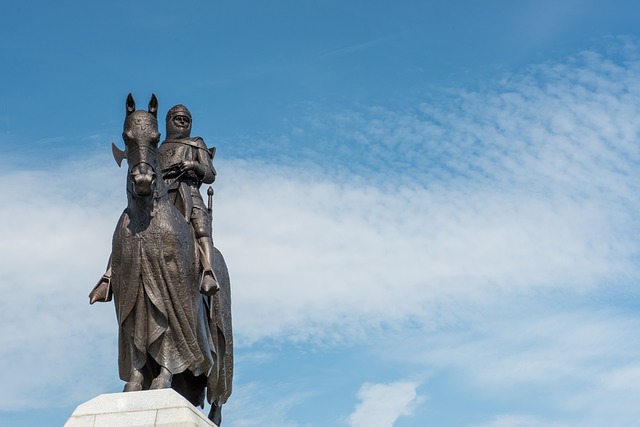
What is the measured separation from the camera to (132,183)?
12.5 m

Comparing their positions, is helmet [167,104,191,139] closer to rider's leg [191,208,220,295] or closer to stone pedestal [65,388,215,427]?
rider's leg [191,208,220,295]

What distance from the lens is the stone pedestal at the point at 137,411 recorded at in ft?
37.3

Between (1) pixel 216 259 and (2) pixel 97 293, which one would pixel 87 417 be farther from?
(1) pixel 216 259

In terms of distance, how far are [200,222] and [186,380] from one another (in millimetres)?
2086

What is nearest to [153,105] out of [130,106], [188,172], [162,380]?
[130,106]

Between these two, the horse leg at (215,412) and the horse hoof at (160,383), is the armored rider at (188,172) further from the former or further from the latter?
the horse leg at (215,412)

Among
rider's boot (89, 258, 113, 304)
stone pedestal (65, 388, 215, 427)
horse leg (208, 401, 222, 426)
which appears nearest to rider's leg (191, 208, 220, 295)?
rider's boot (89, 258, 113, 304)

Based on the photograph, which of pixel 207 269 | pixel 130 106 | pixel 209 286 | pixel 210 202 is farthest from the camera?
pixel 210 202

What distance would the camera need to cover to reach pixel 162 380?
487 inches

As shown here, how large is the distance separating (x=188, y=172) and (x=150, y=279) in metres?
2.52

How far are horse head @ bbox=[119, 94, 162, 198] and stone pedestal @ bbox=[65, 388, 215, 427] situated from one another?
93.6 inches

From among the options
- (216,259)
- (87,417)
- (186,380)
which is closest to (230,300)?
(216,259)

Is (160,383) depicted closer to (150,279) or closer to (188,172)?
(150,279)

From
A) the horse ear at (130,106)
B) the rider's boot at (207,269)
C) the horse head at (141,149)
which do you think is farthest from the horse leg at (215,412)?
the horse ear at (130,106)
